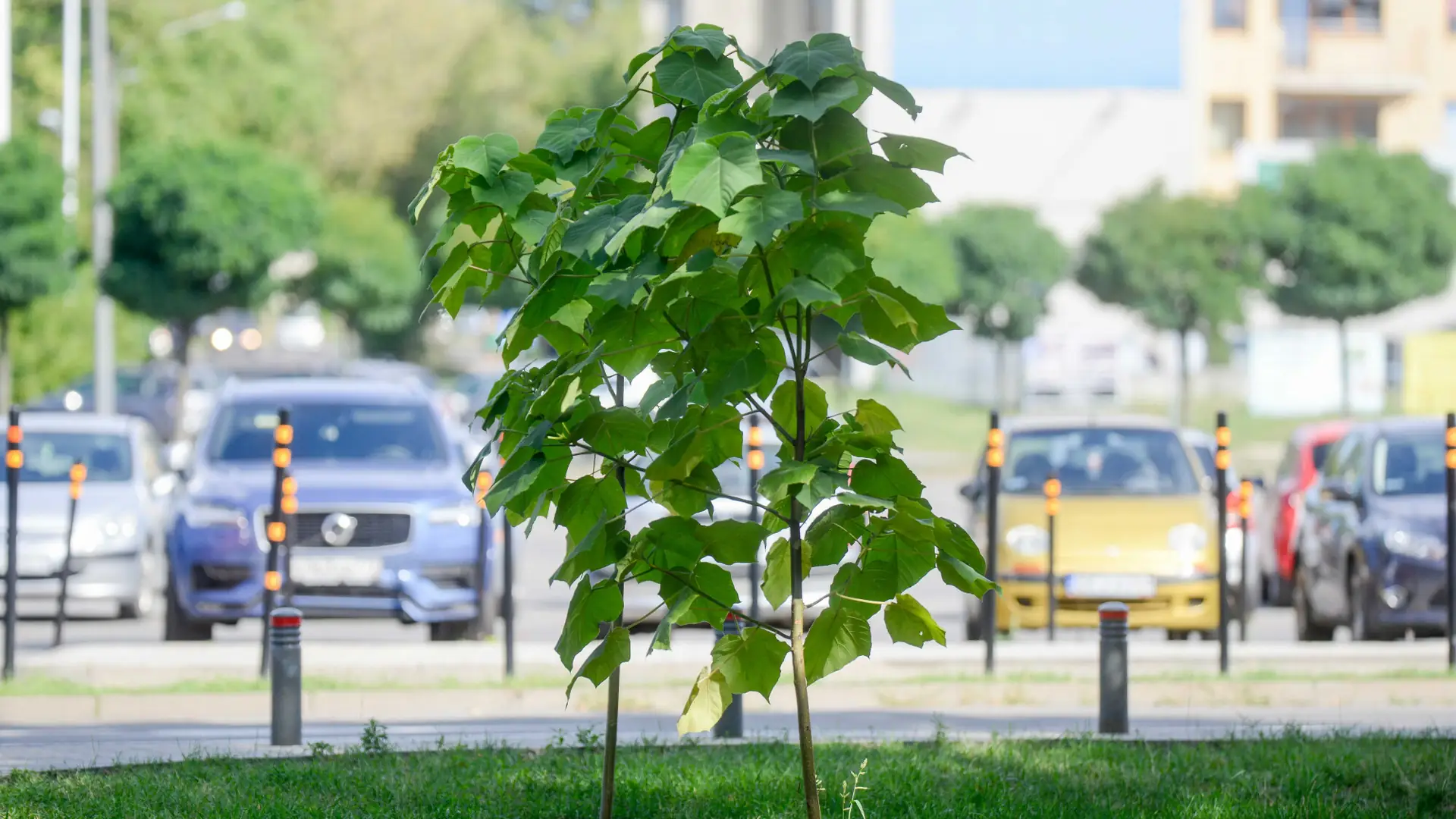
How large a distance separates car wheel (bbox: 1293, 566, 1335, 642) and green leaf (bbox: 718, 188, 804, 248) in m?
10.9

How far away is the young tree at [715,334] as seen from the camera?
5.38m

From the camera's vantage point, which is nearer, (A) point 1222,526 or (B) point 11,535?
(B) point 11,535

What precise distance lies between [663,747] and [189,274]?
24225mm

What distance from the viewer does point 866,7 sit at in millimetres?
60562

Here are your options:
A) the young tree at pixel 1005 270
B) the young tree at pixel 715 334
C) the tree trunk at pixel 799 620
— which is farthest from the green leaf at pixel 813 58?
the young tree at pixel 1005 270

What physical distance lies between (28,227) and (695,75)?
2455cm

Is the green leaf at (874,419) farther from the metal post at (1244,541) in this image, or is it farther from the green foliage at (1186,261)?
the green foliage at (1186,261)

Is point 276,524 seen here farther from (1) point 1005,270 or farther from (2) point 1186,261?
(1) point 1005,270

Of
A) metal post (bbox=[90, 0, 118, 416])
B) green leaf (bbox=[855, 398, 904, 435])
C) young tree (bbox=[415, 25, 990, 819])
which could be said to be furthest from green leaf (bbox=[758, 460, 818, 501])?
metal post (bbox=[90, 0, 118, 416])

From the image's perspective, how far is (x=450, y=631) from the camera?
13969 millimetres

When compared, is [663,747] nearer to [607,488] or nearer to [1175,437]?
[607,488]

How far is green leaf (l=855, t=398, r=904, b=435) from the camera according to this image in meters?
5.83

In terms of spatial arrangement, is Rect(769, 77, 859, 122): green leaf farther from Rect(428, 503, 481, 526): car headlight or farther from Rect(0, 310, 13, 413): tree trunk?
Rect(0, 310, 13, 413): tree trunk

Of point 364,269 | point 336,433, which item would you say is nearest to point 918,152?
point 336,433
